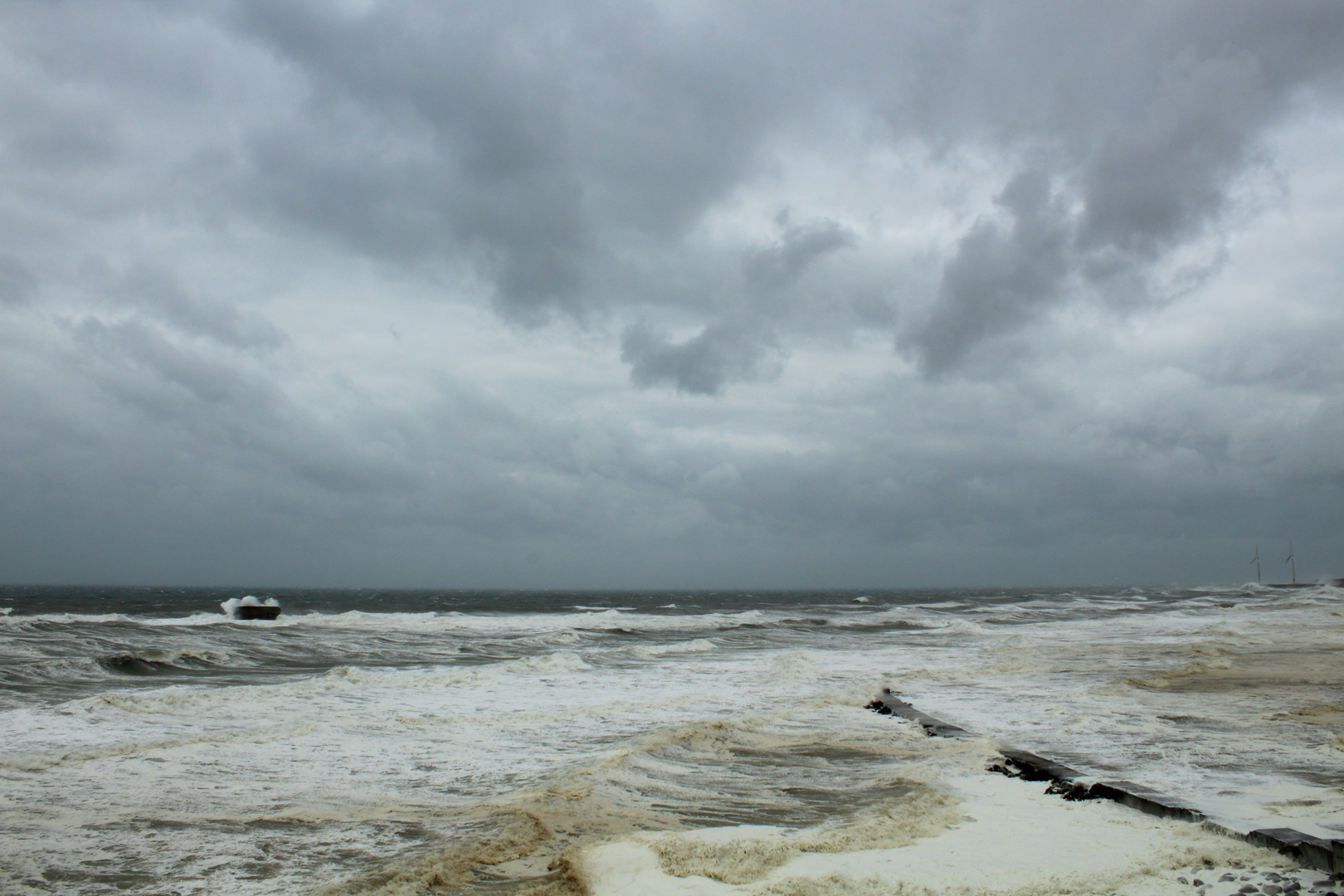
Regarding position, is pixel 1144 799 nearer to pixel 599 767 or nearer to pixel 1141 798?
pixel 1141 798

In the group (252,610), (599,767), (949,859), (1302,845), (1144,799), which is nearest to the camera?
(1302,845)

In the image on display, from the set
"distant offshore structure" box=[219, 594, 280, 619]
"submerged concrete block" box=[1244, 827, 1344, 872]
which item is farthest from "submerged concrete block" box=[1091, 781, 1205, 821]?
"distant offshore structure" box=[219, 594, 280, 619]

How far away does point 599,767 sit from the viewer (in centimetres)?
854

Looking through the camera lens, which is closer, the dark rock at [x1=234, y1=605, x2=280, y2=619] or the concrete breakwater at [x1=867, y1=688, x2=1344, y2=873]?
the concrete breakwater at [x1=867, y1=688, x2=1344, y2=873]

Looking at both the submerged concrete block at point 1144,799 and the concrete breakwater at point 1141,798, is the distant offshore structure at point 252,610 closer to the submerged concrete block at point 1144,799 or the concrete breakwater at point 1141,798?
the concrete breakwater at point 1141,798

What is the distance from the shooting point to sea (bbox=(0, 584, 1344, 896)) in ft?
17.4

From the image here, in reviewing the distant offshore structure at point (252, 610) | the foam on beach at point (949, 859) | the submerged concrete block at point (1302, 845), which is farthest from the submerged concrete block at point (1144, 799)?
the distant offshore structure at point (252, 610)

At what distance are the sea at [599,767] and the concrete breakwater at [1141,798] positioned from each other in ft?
0.61

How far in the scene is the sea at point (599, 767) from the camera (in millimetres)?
5297

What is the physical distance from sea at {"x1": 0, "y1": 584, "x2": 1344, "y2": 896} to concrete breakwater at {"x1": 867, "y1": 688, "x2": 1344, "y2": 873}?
0.61 ft

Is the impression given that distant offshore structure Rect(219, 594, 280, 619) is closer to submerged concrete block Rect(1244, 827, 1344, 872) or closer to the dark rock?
the dark rock

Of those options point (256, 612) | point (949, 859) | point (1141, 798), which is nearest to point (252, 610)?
point (256, 612)

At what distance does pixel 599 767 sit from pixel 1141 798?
517cm

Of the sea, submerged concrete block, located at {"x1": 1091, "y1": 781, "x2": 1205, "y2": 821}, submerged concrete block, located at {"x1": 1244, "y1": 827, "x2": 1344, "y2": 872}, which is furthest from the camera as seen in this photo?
submerged concrete block, located at {"x1": 1091, "y1": 781, "x2": 1205, "y2": 821}
